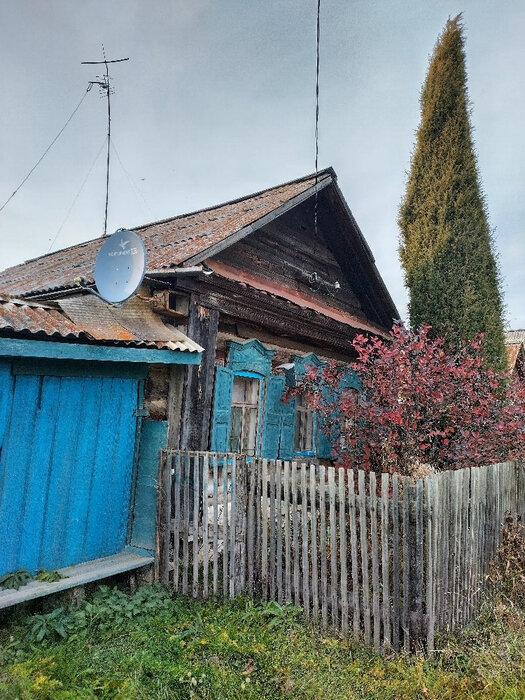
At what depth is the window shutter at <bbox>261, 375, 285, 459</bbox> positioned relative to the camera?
286 inches

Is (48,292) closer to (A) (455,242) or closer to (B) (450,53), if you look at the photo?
(A) (455,242)

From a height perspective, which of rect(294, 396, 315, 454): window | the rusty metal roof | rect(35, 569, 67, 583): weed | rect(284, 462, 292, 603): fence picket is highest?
the rusty metal roof

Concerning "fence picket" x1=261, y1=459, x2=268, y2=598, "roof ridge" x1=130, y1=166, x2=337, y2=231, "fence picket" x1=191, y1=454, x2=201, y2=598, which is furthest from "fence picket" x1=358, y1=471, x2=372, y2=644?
"roof ridge" x1=130, y1=166, x2=337, y2=231

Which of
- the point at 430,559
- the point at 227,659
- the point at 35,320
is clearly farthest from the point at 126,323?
the point at 430,559

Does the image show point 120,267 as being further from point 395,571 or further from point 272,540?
point 395,571

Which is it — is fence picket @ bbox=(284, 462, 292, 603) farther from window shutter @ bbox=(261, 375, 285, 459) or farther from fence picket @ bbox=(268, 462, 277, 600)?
window shutter @ bbox=(261, 375, 285, 459)

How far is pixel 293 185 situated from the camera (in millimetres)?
9070

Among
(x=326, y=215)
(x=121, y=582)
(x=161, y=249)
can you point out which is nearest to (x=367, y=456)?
(x=121, y=582)

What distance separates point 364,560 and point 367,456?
303 centimetres

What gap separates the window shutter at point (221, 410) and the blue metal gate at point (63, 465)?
1.19m

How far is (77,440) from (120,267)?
1963 millimetres

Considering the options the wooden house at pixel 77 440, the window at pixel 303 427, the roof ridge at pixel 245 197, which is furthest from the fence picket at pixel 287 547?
the roof ridge at pixel 245 197

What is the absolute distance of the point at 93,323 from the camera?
4727 millimetres

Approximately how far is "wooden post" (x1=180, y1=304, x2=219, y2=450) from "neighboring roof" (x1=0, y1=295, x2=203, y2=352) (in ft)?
1.24
